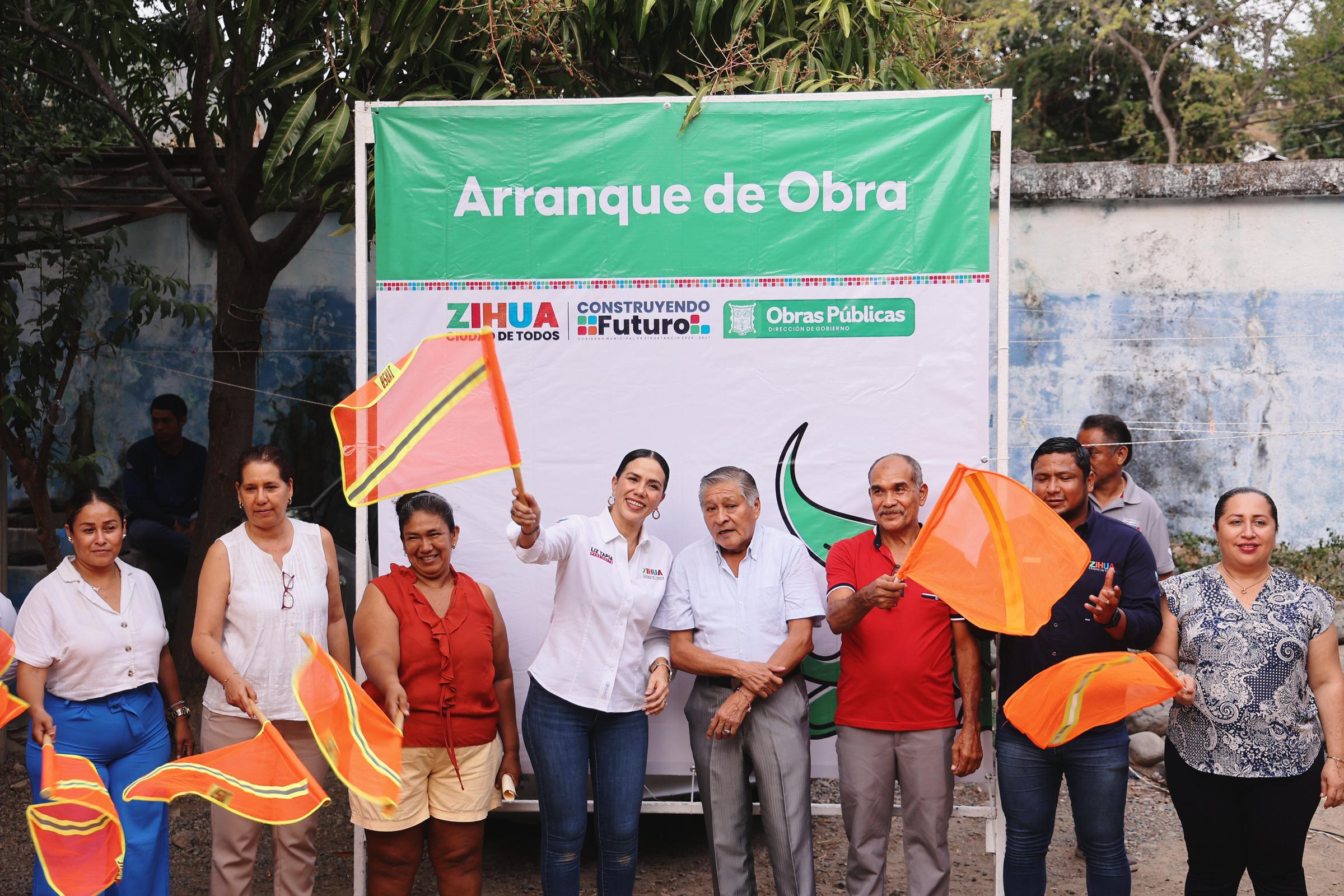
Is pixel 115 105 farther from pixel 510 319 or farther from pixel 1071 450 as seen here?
pixel 1071 450

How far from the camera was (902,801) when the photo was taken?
3762 mm

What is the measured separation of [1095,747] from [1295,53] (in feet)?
40.3

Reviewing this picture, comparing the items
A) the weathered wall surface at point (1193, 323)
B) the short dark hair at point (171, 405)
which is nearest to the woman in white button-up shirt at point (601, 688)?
the short dark hair at point (171, 405)

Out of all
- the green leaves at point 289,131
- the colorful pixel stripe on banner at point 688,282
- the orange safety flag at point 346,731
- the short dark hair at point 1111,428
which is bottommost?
the orange safety flag at point 346,731

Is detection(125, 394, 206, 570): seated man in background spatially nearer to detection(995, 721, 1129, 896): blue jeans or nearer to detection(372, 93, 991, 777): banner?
detection(372, 93, 991, 777): banner

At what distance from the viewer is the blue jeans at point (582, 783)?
3812 millimetres

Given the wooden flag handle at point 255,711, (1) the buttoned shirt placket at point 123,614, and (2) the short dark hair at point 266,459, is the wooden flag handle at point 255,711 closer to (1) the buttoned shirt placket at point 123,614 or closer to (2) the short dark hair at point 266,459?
(1) the buttoned shirt placket at point 123,614

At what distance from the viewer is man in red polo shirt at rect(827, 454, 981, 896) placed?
3.71 meters

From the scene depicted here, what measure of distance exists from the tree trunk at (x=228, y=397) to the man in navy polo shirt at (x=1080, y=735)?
436 cm

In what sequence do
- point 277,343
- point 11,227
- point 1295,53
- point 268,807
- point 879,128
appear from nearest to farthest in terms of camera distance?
point 268,807
point 879,128
point 11,227
point 277,343
point 1295,53

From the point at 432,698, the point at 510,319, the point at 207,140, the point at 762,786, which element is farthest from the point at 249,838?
the point at 207,140

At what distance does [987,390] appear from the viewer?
4113 mm

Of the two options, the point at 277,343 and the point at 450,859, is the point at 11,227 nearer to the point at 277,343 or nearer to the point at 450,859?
the point at 277,343

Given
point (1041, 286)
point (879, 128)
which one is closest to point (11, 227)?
point (879, 128)
